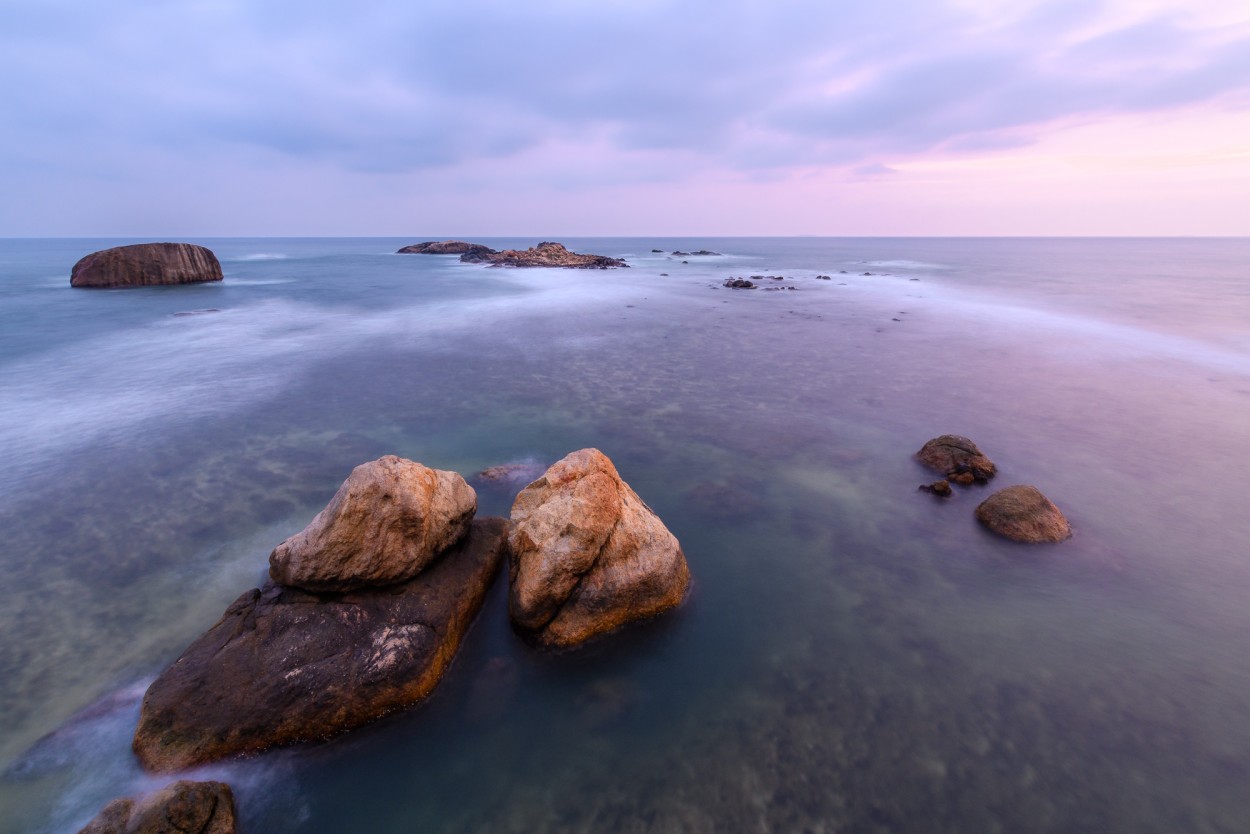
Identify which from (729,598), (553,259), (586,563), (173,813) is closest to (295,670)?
(173,813)

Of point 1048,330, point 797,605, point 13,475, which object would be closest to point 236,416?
point 13,475

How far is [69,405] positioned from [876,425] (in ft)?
82.4

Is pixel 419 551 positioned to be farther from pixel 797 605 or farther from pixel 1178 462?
pixel 1178 462

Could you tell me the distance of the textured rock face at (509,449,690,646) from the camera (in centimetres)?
756

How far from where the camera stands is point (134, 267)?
1831 inches

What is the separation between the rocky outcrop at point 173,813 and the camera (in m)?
4.69

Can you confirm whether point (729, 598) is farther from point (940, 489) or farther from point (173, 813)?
point (173, 813)

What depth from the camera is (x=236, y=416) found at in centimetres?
1616

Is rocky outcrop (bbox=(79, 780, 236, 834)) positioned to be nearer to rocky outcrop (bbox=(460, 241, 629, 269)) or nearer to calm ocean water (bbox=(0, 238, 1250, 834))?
calm ocean water (bbox=(0, 238, 1250, 834))

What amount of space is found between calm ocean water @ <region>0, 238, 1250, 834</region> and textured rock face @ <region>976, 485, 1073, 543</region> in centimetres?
36

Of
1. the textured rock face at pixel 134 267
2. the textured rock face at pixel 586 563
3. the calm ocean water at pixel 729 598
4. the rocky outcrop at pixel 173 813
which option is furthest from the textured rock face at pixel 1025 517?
the textured rock face at pixel 134 267

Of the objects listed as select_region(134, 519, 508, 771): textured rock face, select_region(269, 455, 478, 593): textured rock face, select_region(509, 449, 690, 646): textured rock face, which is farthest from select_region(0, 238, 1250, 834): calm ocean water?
select_region(269, 455, 478, 593): textured rock face

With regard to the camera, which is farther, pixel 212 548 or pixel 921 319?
pixel 921 319

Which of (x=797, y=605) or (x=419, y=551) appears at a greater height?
(x=419, y=551)
